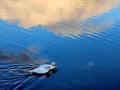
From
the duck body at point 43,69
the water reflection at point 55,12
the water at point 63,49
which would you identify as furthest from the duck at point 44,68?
the water reflection at point 55,12

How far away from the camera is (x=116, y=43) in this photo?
82.1 ft

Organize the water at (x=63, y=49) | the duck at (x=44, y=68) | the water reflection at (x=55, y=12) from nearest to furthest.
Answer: the water at (x=63, y=49), the duck at (x=44, y=68), the water reflection at (x=55, y=12)

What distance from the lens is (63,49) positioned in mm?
23594

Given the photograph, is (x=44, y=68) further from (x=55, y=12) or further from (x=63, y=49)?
(x=55, y=12)

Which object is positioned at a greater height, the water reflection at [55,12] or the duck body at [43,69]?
the water reflection at [55,12]

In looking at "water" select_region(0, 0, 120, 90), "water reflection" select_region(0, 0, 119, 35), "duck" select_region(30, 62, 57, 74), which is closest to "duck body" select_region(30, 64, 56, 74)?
"duck" select_region(30, 62, 57, 74)

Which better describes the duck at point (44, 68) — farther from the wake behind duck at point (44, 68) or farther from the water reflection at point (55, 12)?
the water reflection at point (55, 12)

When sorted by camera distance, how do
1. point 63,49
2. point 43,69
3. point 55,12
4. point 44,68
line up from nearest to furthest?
point 43,69, point 44,68, point 63,49, point 55,12

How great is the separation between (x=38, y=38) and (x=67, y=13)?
10.6 meters

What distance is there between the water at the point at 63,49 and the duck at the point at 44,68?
28cm

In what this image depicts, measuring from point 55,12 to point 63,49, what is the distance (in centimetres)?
1392

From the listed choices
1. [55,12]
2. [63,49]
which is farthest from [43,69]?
[55,12]

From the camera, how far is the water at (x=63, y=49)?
714 inches

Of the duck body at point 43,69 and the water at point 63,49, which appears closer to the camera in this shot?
the water at point 63,49
